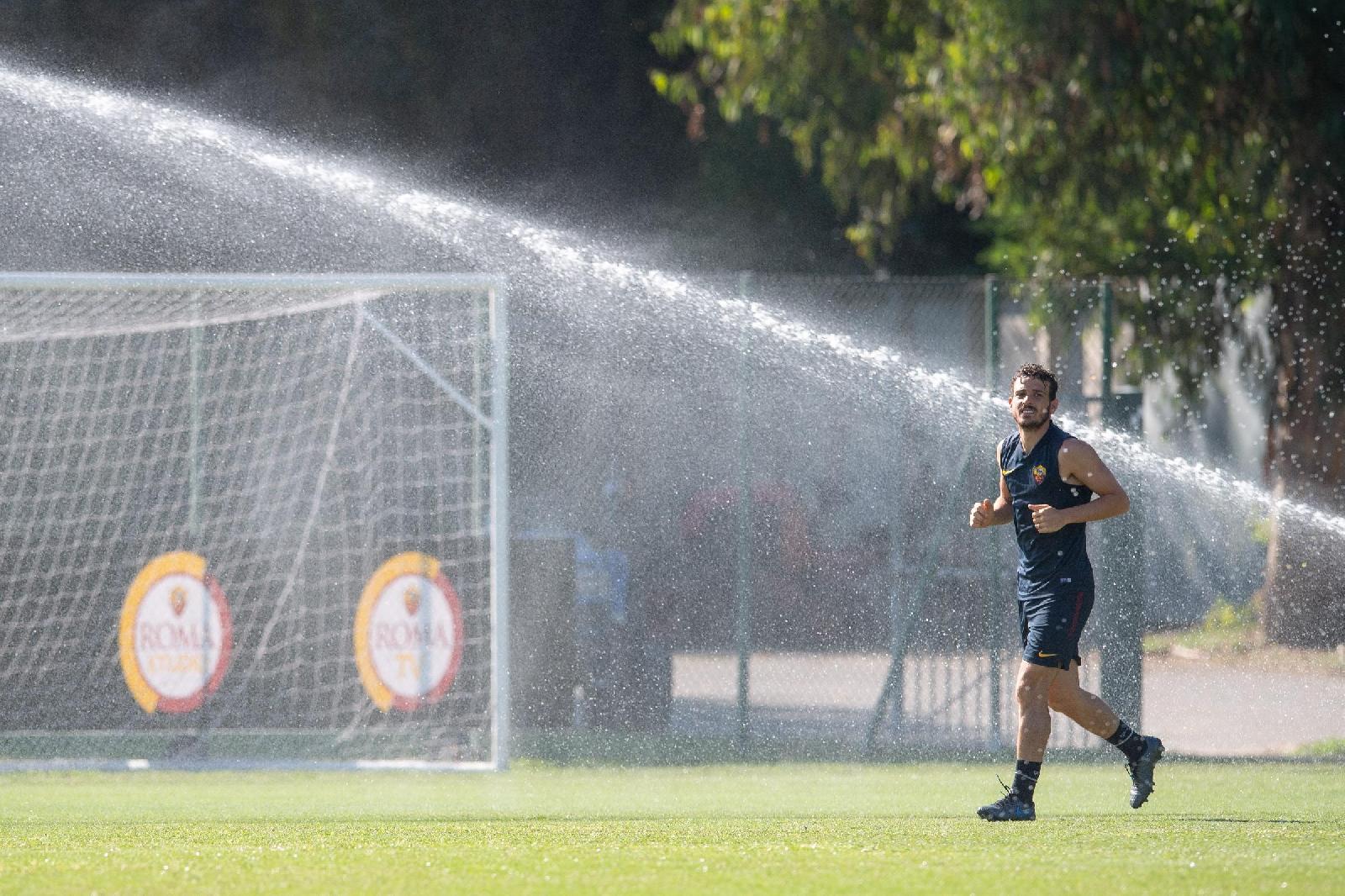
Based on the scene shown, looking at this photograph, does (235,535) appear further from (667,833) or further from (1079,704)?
(1079,704)

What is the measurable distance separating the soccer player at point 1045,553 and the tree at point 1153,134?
4690 mm

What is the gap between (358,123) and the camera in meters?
15.3

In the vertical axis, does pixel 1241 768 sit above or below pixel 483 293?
below

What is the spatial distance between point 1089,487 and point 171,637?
17.7ft

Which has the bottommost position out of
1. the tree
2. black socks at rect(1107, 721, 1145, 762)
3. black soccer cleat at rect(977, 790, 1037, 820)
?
black soccer cleat at rect(977, 790, 1037, 820)

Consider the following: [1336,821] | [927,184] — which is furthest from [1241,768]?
[927,184]

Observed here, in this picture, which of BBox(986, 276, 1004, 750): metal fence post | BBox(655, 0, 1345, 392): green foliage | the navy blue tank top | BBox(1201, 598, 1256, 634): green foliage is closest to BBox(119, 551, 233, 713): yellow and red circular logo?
BBox(986, 276, 1004, 750): metal fence post

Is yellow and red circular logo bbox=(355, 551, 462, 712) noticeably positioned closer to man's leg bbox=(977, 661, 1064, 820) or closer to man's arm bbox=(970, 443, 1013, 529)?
man's arm bbox=(970, 443, 1013, 529)

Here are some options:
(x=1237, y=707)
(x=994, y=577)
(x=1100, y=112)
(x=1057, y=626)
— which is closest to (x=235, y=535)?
(x=994, y=577)

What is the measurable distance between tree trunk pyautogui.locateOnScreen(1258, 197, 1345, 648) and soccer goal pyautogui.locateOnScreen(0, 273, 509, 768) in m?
5.66

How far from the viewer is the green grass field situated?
5.80 m

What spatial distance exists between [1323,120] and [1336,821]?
21.3 ft

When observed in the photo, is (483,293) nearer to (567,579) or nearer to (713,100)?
(567,579)

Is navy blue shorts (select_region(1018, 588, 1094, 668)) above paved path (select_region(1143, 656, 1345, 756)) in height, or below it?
above
